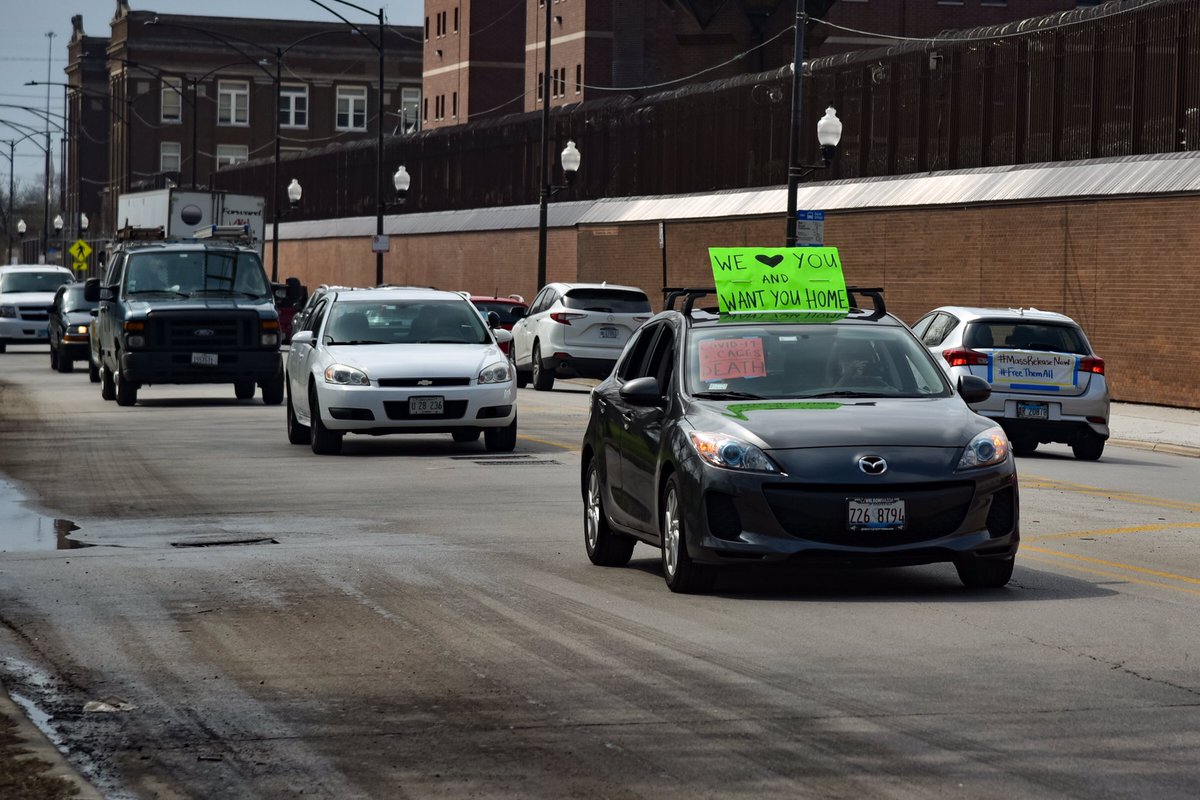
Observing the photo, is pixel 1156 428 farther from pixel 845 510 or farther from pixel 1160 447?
pixel 845 510

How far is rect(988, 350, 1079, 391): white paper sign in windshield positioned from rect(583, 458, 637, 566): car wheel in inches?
419

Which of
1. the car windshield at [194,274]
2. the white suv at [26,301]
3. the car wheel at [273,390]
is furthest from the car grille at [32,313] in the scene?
the car wheel at [273,390]

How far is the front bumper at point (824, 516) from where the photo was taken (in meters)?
10.4

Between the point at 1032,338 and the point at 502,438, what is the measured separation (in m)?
6.05

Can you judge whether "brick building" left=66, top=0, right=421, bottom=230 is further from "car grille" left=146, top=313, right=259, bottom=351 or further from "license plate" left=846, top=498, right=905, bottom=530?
"license plate" left=846, top=498, right=905, bottom=530

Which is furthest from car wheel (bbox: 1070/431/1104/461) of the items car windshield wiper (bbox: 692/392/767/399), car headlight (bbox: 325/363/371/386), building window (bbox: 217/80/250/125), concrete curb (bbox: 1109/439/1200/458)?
building window (bbox: 217/80/250/125)

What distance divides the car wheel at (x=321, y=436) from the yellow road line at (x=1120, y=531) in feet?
28.8

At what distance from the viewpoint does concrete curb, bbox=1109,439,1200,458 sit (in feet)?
81.3

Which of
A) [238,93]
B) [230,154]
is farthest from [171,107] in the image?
[230,154]

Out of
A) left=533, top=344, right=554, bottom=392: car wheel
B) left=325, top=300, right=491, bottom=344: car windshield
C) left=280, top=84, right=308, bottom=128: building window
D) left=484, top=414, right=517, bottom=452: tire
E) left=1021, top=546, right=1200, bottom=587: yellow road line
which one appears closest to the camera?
left=1021, top=546, right=1200, bottom=587: yellow road line

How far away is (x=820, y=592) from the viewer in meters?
11.0

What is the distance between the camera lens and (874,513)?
34.1 ft

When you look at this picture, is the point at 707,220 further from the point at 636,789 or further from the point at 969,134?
the point at 636,789

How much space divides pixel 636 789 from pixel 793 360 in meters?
5.43
